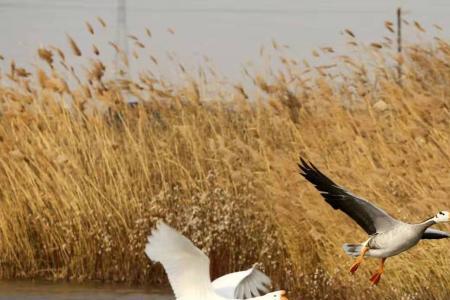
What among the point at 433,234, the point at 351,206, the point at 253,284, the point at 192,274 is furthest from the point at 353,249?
the point at 192,274

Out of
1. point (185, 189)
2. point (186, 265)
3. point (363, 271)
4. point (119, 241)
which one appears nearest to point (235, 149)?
point (185, 189)

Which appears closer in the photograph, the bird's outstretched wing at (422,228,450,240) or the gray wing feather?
the bird's outstretched wing at (422,228,450,240)

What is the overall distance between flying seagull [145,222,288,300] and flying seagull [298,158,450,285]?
0.63 m

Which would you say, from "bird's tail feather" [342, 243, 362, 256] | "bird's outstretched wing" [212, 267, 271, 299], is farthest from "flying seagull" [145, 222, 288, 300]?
"bird's tail feather" [342, 243, 362, 256]

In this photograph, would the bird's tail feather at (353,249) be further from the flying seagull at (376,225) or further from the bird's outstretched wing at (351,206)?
the bird's outstretched wing at (351,206)

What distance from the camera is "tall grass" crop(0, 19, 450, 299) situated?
10789 millimetres

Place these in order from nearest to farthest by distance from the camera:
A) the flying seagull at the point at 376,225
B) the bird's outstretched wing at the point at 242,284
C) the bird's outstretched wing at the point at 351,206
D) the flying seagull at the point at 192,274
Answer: the flying seagull at the point at 376,225, the bird's outstretched wing at the point at 351,206, the flying seagull at the point at 192,274, the bird's outstretched wing at the point at 242,284

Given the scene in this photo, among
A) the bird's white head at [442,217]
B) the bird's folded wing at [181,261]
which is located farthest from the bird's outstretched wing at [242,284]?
the bird's white head at [442,217]

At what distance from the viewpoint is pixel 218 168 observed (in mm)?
12391

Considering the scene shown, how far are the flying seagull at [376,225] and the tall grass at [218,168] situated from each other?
1.97 metres

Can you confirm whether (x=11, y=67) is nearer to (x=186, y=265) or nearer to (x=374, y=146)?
(x=374, y=146)

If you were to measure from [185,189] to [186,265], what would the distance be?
402 cm

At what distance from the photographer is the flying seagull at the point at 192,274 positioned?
26.5ft

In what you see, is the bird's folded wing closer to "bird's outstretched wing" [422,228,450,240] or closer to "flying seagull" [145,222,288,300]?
"flying seagull" [145,222,288,300]
